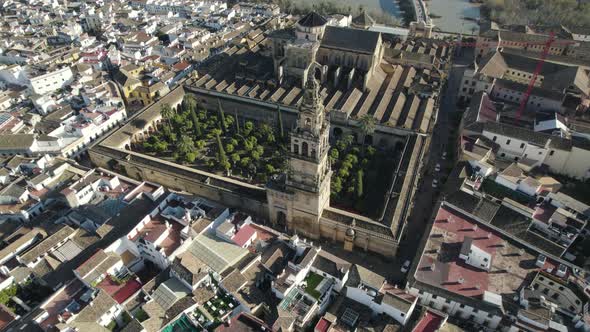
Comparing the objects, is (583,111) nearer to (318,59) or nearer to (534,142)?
(534,142)

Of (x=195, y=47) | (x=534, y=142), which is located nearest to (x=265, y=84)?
(x=195, y=47)

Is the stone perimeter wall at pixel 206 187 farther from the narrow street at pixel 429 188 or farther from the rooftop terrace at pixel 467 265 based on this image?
the rooftop terrace at pixel 467 265

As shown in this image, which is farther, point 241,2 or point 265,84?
point 241,2

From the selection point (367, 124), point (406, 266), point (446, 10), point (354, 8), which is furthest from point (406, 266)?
point (354, 8)

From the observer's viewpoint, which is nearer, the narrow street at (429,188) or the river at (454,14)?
the narrow street at (429,188)

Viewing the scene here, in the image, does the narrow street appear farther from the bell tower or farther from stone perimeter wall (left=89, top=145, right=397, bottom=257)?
the bell tower

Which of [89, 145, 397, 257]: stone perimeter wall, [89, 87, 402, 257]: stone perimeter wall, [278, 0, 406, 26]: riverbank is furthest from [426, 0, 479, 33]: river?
[89, 145, 397, 257]: stone perimeter wall

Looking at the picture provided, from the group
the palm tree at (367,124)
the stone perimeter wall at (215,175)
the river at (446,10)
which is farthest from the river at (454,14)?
the stone perimeter wall at (215,175)
